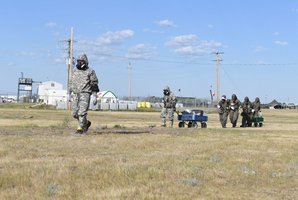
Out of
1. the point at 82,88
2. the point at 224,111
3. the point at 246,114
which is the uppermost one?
the point at 82,88

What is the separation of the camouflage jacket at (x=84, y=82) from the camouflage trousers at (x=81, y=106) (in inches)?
5.4

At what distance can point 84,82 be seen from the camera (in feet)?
49.4

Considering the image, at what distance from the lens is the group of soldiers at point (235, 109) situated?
29.4m

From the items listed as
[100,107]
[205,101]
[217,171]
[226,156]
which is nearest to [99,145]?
[226,156]

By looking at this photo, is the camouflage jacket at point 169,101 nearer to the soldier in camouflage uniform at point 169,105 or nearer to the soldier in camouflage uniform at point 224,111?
the soldier in camouflage uniform at point 169,105

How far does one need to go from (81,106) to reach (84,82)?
2.12 ft

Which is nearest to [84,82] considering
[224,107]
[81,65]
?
[81,65]

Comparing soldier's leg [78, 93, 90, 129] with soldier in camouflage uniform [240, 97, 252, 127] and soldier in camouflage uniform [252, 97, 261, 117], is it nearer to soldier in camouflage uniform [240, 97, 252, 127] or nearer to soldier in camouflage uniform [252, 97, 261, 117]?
Result: soldier in camouflage uniform [240, 97, 252, 127]

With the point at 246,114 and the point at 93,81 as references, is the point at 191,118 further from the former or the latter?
the point at 93,81

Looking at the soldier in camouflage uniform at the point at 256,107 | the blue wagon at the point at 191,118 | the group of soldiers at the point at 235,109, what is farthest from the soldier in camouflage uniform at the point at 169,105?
the soldier in camouflage uniform at the point at 256,107

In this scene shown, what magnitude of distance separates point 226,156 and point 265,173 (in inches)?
81.8

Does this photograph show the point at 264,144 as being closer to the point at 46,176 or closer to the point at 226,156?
the point at 226,156

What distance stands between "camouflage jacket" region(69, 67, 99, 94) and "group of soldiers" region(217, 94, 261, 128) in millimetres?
14712

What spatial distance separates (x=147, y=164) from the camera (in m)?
9.77
